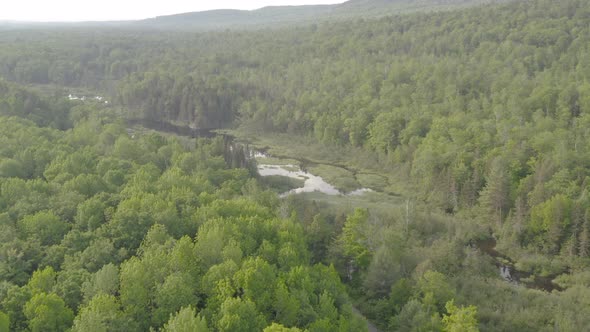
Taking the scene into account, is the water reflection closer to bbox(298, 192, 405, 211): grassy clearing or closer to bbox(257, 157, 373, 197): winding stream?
bbox(257, 157, 373, 197): winding stream

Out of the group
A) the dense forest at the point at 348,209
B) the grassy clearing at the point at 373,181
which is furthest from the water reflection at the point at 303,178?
the dense forest at the point at 348,209

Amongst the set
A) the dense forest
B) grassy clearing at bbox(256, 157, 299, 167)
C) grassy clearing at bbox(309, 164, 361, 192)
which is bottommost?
grassy clearing at bbox(256, 157, 299, 167)

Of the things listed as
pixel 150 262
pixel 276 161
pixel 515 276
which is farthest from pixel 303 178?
pixel 150 262

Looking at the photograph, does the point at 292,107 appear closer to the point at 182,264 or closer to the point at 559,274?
the point at 559,274

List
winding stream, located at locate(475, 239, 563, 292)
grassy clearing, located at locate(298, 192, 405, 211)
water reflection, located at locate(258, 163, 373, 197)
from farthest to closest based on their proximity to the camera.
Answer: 1. water reflection, located at locate(258, 163, 373, 197)
2. grassy clearing, located at locate(298, 192, 405, 211)
3. winding stream, located at locate(475, 239, 563, 292)

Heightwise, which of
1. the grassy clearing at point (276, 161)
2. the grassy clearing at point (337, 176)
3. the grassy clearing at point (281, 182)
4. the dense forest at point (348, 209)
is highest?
the dense forest at point (348, 209)

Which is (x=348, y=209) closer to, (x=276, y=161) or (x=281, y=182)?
(x=281, y=182)

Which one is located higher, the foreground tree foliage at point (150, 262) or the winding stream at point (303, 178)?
the foreground tree foliage at point (150, 262)

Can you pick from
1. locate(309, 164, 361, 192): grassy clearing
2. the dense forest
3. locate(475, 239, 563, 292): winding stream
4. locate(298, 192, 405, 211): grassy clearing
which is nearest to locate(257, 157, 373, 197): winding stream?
locate(309, 164, 361, 192): grassy clearing

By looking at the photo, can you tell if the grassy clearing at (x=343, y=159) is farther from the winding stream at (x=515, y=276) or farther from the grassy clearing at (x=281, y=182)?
the winding stream at (x=515, y=276)
